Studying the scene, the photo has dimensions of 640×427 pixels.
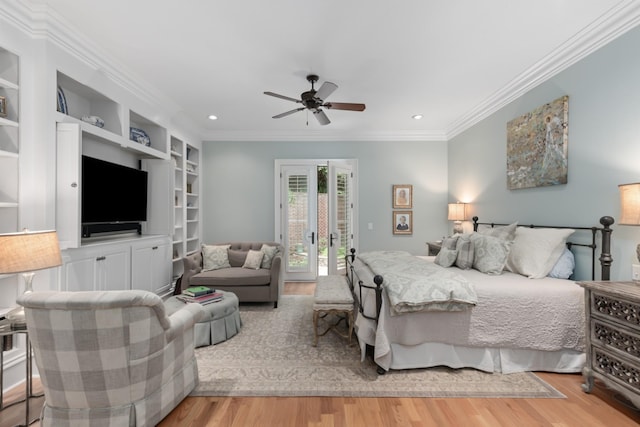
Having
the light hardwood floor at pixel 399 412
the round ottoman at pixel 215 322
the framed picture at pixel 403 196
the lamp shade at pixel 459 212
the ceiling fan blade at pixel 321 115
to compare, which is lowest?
the light hardwood floor at pixel 399 412

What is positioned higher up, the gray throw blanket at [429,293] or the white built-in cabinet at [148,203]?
the white built-in cabinet at [148,203]

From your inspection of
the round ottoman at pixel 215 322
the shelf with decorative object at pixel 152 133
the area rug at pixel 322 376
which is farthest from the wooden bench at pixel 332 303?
the shelf with decorative object at pixel 152 133

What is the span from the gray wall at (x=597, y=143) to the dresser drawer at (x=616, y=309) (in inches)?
21.3

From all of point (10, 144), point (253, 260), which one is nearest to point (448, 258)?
point (253, 260)

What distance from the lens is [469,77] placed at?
333 cm

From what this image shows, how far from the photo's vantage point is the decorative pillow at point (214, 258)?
4.32m

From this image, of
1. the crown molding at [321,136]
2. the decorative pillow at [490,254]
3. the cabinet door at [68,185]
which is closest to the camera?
the cabinet door at [68,185]

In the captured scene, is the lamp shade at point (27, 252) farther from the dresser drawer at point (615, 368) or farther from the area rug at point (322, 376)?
the dresser drawer at point (615, 368)

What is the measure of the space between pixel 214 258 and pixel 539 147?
4325mm

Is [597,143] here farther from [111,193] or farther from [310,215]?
[111,193]

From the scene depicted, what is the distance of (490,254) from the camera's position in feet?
9.23

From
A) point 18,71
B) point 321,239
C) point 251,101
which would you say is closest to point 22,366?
point 18,71

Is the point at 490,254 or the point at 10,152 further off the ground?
the point at 10,152

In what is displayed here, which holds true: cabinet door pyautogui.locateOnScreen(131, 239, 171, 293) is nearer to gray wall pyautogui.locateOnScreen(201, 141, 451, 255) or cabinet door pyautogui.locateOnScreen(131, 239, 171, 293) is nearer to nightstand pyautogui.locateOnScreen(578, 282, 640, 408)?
gray wall pyautogui.locateOnScreen(201, 141, 451, 255)
